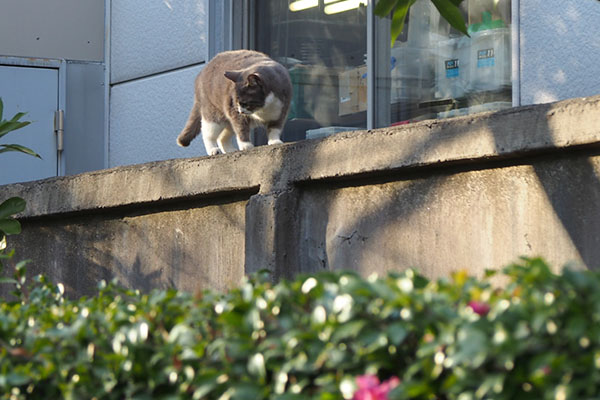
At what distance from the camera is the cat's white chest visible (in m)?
5.60

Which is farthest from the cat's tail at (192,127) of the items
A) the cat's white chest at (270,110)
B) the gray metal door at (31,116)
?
the gray metal door at (31,116)

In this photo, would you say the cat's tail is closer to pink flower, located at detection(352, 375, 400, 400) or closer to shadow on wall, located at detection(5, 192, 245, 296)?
shadow on wall, located at detection(5, 192, 245, 296)

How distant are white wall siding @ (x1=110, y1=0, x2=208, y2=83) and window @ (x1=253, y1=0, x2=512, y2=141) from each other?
49 centimetres

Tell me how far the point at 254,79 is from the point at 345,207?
177 centimetres

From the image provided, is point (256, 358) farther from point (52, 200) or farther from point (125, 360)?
point (52, 200)

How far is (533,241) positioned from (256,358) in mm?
1763

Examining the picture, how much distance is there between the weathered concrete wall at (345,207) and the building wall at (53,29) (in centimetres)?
400

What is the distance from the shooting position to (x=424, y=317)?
173cm

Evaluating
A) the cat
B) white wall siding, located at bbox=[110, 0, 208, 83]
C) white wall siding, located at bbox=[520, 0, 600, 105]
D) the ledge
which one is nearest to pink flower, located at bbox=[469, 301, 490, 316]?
the ledge

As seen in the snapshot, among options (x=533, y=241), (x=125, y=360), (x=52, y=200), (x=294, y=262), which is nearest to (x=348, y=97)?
(x=52, y=200)

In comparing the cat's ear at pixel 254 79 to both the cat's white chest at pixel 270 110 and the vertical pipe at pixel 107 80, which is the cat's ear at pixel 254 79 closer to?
the cat's white chest at pixel 270 110

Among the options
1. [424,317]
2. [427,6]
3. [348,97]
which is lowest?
[424,317]

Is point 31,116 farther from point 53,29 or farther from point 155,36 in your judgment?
point 155,36

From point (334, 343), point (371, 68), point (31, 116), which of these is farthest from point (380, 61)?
point (334, 343)
